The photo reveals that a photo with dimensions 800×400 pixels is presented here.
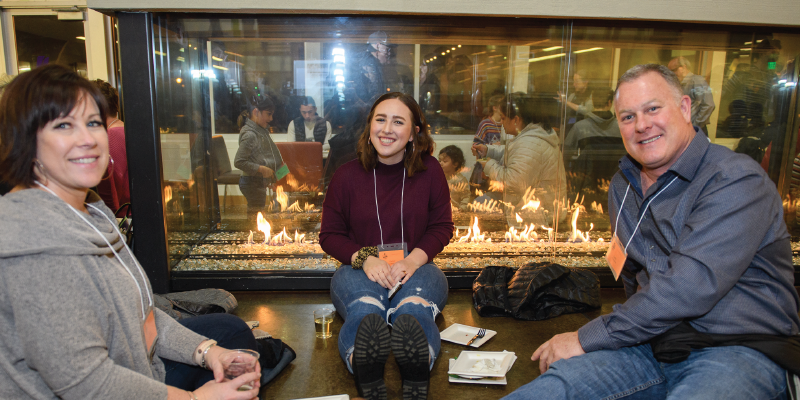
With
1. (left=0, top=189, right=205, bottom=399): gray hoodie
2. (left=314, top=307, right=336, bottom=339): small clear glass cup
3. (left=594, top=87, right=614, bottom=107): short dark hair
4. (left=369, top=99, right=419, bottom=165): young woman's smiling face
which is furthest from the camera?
(left=594, top=87, right=614, bottom=107): short dark hair

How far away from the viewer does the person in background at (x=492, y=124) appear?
13.0 feet

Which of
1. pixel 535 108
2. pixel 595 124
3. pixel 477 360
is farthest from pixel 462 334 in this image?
pixel 595 124

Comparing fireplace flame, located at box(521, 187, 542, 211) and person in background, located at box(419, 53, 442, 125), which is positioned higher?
person in background, located at box(419, 53, 442, 125)

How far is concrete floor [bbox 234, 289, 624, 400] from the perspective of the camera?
2.24 metres

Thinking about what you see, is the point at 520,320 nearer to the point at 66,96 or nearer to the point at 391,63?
the point at 391,63

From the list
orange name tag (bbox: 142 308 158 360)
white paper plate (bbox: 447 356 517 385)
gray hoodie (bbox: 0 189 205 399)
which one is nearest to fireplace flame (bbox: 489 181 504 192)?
white paper plate (bbox: 447 356 517 385)

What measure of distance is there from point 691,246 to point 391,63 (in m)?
2.62

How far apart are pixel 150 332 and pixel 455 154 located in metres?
2.84

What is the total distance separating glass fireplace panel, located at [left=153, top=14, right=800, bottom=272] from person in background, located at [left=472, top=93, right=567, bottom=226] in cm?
3

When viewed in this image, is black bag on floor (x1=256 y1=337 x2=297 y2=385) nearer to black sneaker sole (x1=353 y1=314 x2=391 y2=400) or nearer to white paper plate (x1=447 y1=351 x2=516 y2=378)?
black sneaker sole (x1=353 y1=314 x2=391 y2=400)

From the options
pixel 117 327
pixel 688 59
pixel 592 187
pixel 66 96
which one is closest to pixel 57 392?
pixel 117 327

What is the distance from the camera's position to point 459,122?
397cm

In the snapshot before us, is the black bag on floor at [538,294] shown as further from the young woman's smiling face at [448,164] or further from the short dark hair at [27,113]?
the short dark hair at [27,113]

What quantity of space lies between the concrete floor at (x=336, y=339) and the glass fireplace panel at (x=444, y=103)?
42 centimetres
